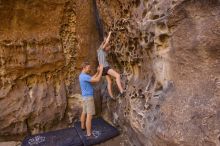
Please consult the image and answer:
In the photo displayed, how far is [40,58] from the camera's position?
502 cm

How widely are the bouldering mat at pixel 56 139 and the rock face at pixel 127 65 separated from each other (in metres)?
0.28

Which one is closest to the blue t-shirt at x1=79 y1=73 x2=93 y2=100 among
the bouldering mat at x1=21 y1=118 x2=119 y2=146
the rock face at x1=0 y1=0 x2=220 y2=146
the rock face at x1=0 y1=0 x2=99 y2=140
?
the rock face at x1=0 y1=0 x2=220 y2=146

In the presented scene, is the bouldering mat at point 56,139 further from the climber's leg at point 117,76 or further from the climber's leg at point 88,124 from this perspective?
the climber's leg at point 117,76

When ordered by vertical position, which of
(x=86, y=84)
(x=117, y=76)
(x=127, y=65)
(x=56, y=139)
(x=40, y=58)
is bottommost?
(x=56, y=139)

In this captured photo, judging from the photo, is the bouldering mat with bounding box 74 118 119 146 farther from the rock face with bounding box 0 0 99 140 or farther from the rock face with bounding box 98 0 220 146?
the rock face with bounding box 98 0 220 146

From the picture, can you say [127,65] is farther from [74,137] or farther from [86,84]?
[74,137]

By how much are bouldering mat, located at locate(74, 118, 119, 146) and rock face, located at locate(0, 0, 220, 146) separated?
193 mm

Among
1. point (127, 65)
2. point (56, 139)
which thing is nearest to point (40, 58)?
point (56, 139)

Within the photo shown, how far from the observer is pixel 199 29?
2580 millimetres

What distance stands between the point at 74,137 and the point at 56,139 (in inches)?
12.8

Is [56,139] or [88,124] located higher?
[88,124]

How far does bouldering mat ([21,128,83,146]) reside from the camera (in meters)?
4.27

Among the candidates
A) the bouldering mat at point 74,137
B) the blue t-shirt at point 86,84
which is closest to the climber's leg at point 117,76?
the blue t-shirt at point 86,84

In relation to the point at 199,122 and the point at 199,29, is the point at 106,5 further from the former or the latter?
the point at 199,122
